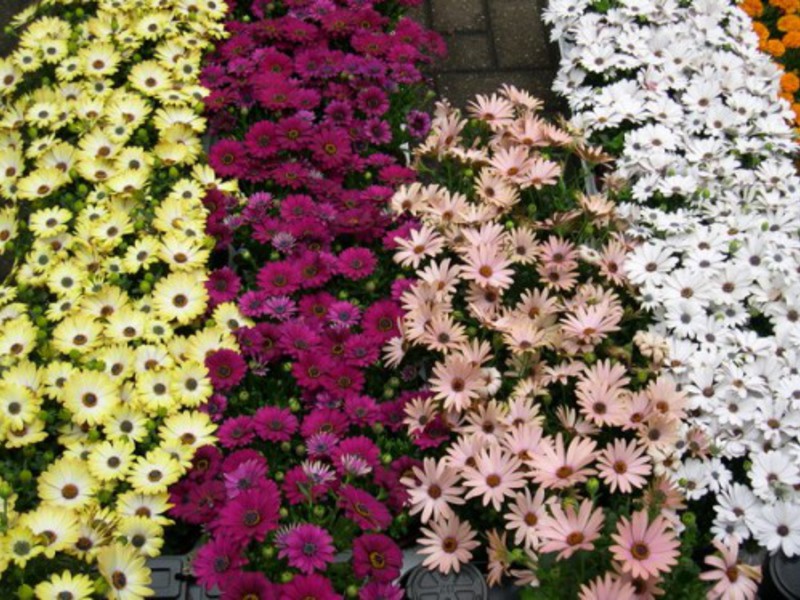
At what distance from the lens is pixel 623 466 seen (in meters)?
2.32

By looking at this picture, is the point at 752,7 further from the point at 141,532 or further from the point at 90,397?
the point at 141,532

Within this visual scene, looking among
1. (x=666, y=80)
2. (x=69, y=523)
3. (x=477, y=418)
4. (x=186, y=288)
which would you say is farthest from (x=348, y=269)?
(x=666, y=80)

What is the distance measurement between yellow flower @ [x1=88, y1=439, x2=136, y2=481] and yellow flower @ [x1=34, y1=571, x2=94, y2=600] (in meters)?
0.32

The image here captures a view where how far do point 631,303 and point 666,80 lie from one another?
114 cm

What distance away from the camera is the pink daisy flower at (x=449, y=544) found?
2229 mm

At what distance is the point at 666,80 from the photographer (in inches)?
140

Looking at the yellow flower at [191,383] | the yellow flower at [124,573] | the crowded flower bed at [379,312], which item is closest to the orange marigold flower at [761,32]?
the crowded flower bed at [379,312]

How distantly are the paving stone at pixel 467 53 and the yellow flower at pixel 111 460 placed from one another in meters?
2.54

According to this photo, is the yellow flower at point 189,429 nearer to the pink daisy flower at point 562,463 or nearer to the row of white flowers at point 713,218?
the pink daisy flower at point 562,463

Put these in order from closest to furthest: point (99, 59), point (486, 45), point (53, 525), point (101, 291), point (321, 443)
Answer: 1. point (53, 525)
2. point (321, 443)
3. point (101, 291)
4. point (99, 59)
5. point (486, 45)

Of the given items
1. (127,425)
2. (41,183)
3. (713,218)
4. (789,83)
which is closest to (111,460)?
(127,425)

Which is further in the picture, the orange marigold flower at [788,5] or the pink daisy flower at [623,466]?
the orange marigold flower at [788,5]

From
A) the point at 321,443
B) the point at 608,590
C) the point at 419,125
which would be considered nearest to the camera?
the point at 608,590

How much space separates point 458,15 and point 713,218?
2008 millimetres
